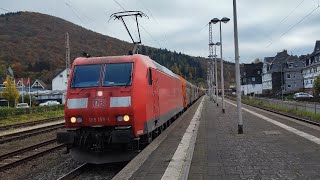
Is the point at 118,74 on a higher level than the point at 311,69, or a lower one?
lower

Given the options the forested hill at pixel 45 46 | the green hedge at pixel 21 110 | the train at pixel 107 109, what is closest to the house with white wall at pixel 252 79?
the forested hill at pixel 45 46

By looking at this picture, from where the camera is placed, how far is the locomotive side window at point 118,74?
39.5 ft

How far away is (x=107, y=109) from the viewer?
11.5m

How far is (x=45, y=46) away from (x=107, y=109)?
146 m

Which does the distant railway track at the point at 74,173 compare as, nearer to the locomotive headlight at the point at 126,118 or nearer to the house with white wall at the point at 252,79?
the locomotive headlight at the point at 126,118

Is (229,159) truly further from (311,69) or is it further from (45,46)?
(45,46)

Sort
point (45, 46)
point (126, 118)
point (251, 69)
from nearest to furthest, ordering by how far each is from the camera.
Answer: point (126, 118) < point (251, 69) < point (45, 46)

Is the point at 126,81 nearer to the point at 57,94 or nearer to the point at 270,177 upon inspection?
the point at 270,177

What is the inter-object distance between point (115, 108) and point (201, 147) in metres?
2.80

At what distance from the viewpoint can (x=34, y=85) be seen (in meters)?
115

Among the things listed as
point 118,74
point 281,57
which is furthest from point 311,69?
point 118,74

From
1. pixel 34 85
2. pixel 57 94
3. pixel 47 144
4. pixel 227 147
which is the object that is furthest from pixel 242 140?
pixel 34 85

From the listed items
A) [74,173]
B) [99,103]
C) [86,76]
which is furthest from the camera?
[86,76]

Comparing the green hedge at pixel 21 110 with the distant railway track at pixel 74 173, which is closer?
the distant railway track at pixel 74 173
